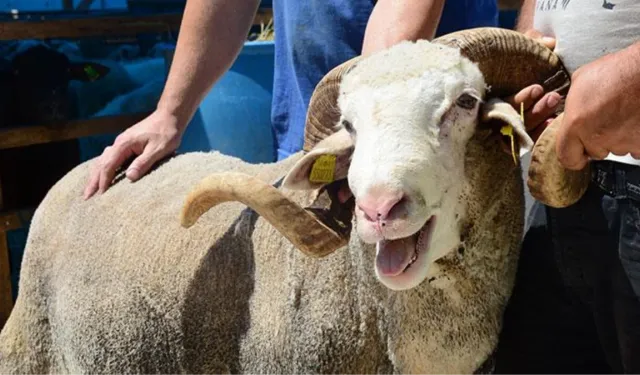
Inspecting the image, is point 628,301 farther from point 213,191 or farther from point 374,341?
point 213,191

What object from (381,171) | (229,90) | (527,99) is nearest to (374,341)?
(381,171)

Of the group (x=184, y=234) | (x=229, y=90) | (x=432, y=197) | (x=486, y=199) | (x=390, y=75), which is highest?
(x=390, y=75)

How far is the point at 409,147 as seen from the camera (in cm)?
169

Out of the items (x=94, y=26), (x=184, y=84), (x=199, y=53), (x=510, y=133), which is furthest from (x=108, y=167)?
(x=94, y=26)

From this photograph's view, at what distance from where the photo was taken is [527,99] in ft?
6.26

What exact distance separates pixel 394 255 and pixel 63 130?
150 inches

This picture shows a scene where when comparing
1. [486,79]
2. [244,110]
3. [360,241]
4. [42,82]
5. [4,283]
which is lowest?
[4,283]

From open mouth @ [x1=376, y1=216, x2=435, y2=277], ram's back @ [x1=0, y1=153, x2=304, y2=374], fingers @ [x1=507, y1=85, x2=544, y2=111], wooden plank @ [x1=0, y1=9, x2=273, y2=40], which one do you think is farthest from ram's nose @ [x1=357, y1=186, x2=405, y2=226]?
wooden plank @ [x1=0, y1=9, x2=273, y2=40]

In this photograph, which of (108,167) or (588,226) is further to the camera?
(108,167)

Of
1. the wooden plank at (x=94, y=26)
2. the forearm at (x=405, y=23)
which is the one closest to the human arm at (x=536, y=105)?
the forearm at (x=405, y=23)

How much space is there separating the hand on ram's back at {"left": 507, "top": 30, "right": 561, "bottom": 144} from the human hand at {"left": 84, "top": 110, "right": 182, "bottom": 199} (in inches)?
51.9

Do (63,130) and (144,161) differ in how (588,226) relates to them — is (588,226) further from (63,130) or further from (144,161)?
(63,130)

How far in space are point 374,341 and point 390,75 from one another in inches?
25.4

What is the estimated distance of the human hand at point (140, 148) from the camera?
2.81 meters
